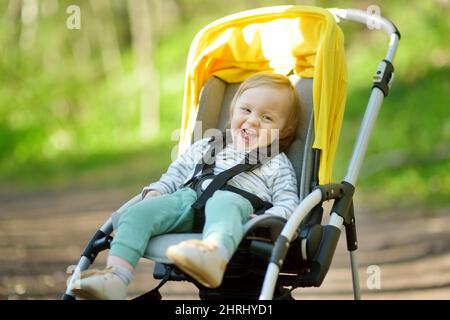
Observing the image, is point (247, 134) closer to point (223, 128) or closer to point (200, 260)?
point (223, 128)

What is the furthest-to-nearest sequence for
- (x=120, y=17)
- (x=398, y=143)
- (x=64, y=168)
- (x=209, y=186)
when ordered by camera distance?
(x=120, y=17), (x=64, y=168), (x=398, y=143), (x=209, y=186)

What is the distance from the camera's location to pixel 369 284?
17.1 ft

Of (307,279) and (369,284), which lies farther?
(369,284)

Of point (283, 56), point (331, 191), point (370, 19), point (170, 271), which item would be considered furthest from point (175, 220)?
point (370, 19)

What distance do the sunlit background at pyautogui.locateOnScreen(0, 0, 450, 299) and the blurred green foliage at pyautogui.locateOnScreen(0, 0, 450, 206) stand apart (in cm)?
2

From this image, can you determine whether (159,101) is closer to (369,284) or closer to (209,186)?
(369,284)

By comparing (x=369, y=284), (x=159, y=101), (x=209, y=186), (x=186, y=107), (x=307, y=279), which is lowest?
(x=369, y=284)

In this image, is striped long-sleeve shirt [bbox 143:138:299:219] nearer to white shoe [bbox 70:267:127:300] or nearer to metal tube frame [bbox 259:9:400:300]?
metal tube frame [bbox 259:9:400:300]

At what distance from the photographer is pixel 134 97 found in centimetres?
1298

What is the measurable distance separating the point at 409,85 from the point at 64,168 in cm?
464

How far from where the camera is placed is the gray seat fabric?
117 inches

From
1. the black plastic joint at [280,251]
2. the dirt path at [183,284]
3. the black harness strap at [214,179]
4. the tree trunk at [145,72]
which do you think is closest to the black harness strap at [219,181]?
the black harness strap at [214,179]

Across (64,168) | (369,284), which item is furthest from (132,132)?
(369,284)

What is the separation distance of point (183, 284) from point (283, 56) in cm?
247
